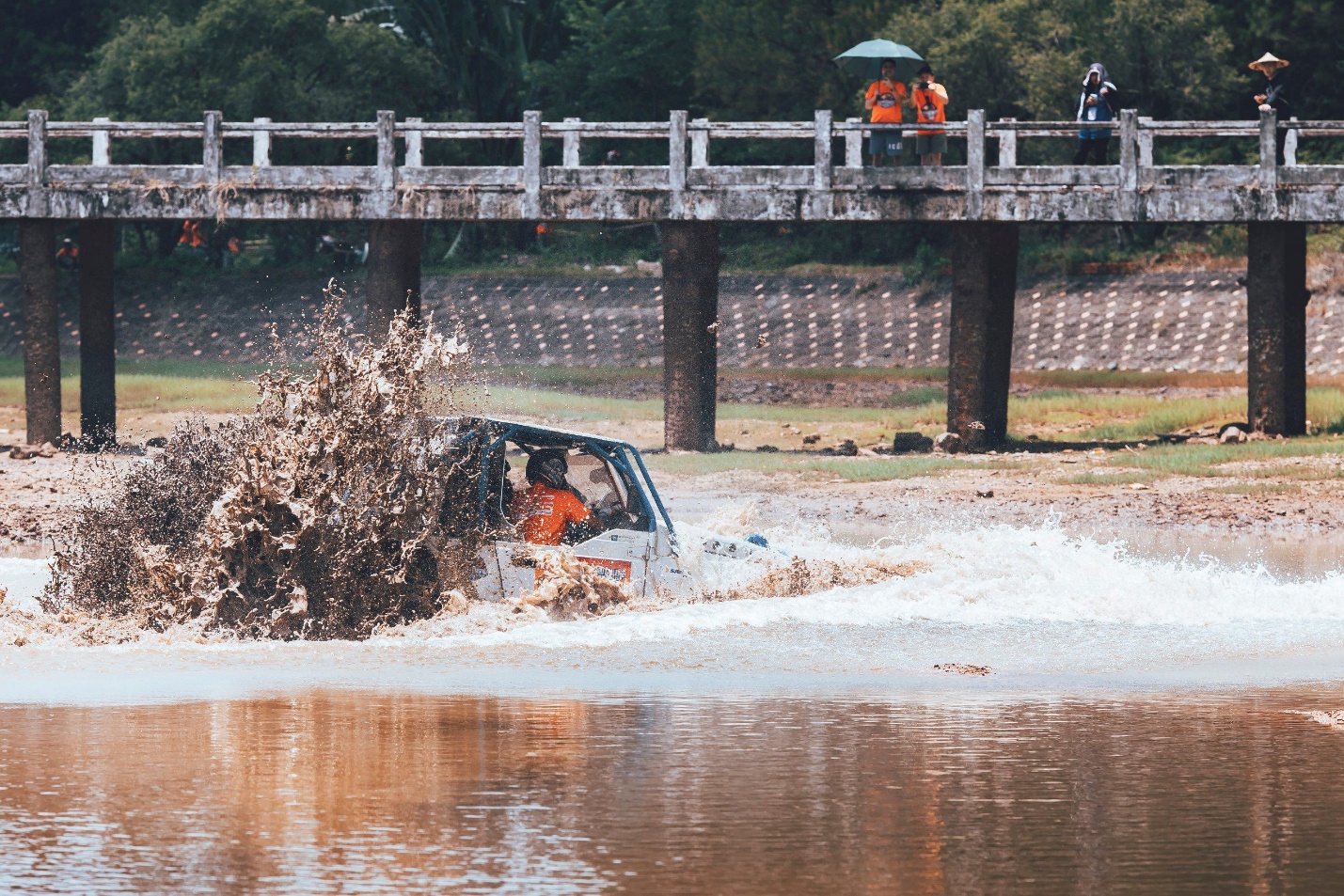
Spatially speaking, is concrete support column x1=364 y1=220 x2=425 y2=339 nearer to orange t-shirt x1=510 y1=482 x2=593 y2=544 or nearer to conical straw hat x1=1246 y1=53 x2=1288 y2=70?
conical straw hat x1=1246 y1=53 x2=1288 y2=70

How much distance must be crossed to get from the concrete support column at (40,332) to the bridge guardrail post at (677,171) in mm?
9185

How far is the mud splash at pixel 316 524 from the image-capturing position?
14.8m

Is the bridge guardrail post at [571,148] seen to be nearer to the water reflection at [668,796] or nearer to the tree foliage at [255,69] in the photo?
the water reflection at [668,796]

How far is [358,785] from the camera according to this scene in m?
10.2

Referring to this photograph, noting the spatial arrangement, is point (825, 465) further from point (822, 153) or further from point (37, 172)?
point (37, 172)

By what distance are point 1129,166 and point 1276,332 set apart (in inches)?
141

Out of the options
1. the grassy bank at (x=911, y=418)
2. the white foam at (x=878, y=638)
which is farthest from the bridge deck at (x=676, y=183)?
the white foam at (x=878, y=638)

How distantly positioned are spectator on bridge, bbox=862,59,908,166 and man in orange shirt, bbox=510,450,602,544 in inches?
585

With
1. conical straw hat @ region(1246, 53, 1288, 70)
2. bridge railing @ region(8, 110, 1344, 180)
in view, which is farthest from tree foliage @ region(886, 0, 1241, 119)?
bridge railing @ region(8, 110, 1344, 180)

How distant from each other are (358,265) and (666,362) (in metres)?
29.5

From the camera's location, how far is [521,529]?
15.2m

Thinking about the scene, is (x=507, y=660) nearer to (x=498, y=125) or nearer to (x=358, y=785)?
(x=358, y=785)

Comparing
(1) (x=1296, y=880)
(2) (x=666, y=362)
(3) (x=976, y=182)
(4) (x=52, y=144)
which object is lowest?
(1) (x=1296, y=880)

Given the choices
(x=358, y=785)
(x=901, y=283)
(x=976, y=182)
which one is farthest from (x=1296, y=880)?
(x=901, y=283)
